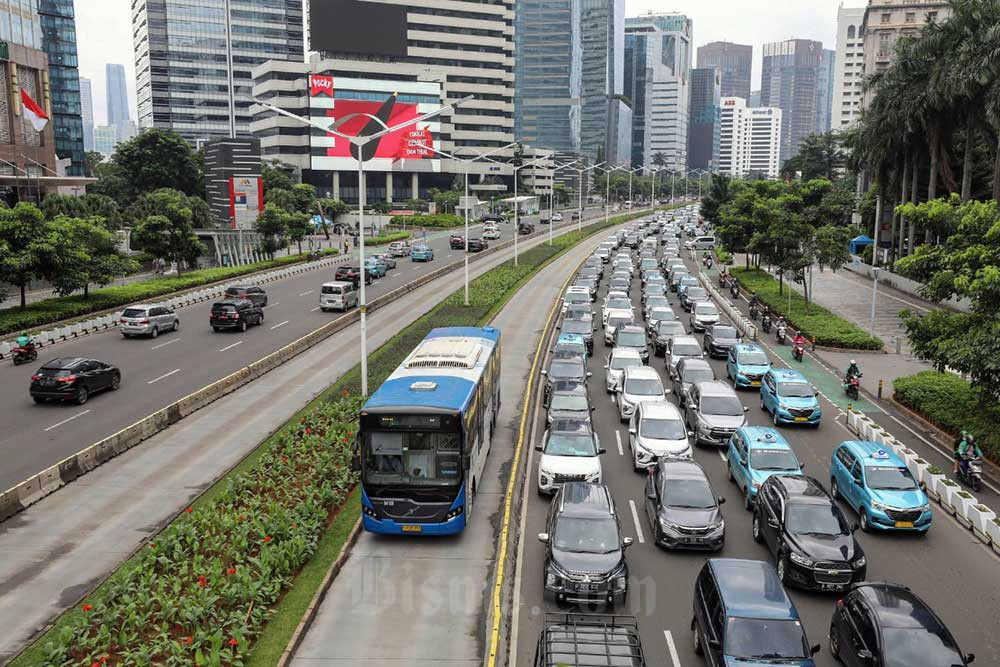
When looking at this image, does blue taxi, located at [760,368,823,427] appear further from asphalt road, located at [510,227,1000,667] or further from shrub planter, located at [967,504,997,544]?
shrub planter, located at [967,504,997,544]

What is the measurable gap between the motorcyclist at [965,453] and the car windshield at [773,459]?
5.78 meters

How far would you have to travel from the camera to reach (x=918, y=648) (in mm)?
12906

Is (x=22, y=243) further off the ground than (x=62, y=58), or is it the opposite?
(x=62, y=58)

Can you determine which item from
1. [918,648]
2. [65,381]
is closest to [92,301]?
[65,381]

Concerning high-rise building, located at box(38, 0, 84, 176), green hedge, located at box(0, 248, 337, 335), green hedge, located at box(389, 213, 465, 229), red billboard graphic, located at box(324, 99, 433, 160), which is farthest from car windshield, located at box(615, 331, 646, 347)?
high-rise building, located at box(38, 0, 84, 176)

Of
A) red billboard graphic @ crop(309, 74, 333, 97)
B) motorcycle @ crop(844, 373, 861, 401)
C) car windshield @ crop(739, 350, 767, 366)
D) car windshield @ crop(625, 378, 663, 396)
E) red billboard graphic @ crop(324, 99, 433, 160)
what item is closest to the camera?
car windshield @ crop(625, 378, 663, 396)

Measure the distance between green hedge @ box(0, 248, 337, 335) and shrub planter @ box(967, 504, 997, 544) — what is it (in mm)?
43476

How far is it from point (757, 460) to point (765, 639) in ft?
30.9

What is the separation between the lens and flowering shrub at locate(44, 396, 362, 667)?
45.1ft

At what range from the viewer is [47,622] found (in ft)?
50.8

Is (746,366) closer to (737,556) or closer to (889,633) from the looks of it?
(737,556)

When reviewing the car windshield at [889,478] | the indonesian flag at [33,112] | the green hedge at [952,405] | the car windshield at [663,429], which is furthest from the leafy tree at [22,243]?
the green hedge at [952,405]

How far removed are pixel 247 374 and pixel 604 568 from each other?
23.1 metres

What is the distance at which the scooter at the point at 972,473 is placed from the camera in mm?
24047
